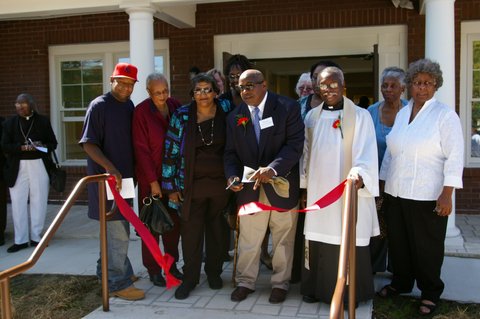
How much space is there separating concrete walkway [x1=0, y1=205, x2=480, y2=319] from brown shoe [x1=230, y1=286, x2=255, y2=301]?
0.14 ft

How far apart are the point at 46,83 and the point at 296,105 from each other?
20.9 feet

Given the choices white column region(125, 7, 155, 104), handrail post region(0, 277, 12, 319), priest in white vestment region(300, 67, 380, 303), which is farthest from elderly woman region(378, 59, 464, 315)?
white column region(125, 7, 155, 104)

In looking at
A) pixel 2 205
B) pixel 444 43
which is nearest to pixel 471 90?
pixel 444 43

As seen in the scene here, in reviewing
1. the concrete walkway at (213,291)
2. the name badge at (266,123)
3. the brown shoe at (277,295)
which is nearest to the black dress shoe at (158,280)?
the concrete walkway at (213,291)

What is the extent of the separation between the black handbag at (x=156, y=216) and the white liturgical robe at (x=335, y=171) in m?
1.22

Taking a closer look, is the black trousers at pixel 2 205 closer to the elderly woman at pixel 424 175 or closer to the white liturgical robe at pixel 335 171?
the white liturgical robe at pixel 335 171

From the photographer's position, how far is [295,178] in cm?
413

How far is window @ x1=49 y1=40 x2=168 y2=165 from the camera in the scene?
8.86 m

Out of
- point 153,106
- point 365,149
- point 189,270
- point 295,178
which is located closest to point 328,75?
point 365,149

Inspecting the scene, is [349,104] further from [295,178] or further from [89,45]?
[89,45]

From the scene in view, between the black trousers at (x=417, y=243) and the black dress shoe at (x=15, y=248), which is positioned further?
the black dress shoe at (x=15, y=248)

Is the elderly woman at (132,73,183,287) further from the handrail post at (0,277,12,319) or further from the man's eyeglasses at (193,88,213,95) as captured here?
the handrail post at (0,277,12,319)

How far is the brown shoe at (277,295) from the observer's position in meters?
4.18

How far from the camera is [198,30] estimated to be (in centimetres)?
820
